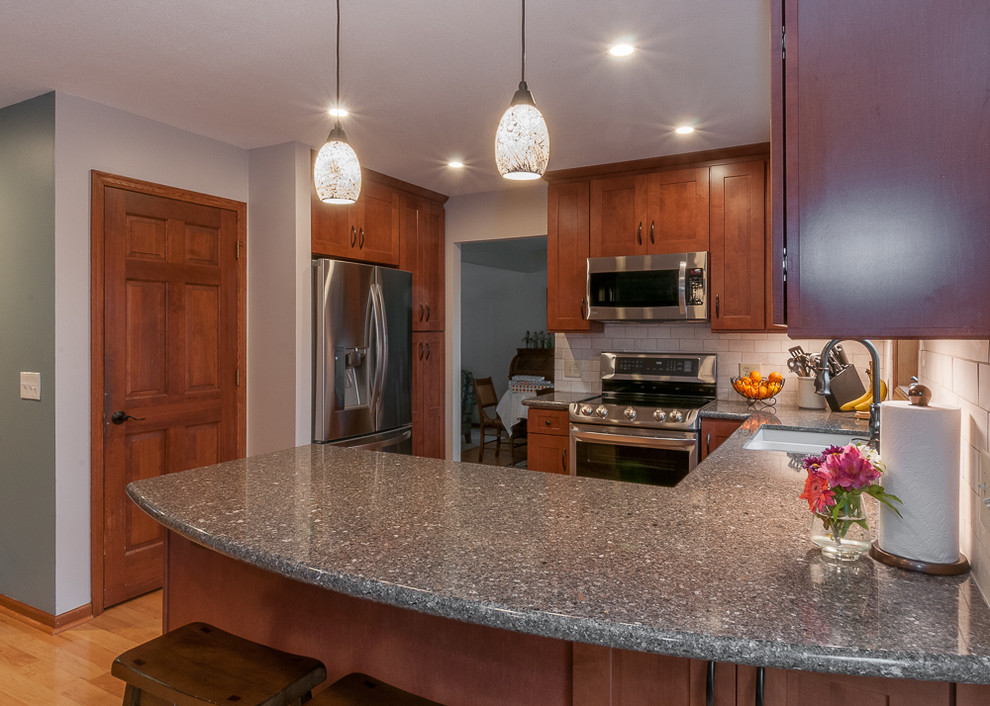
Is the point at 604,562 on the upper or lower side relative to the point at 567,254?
lower

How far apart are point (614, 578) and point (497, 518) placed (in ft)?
1.26

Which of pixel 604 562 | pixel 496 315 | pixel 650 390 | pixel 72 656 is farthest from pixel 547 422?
pixel 496 315

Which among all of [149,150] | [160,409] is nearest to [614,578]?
[160,409]

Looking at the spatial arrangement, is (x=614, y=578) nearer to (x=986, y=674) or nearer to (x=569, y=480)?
(x=986, y=674)

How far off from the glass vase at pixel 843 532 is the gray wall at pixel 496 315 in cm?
743

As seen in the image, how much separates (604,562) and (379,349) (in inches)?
118

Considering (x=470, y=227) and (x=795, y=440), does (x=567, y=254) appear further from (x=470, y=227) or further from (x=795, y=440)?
(x=795, y=440)

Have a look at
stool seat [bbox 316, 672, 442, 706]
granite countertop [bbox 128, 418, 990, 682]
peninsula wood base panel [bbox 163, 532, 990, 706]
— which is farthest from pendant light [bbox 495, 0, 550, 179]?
stool seat [bbox 316, 672, 442, 706]

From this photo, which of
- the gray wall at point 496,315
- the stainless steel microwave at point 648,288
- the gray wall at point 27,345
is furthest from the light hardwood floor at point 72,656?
the gray wall at point 496,315

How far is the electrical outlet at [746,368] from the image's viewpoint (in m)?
3.88

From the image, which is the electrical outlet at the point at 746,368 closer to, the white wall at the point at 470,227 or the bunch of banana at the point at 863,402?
the bunch of banana at the point at 863,402

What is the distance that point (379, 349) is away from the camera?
3.91 m

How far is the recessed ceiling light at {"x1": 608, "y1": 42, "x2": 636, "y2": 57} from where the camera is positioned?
2.29 m

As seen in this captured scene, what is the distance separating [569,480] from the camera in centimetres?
171
